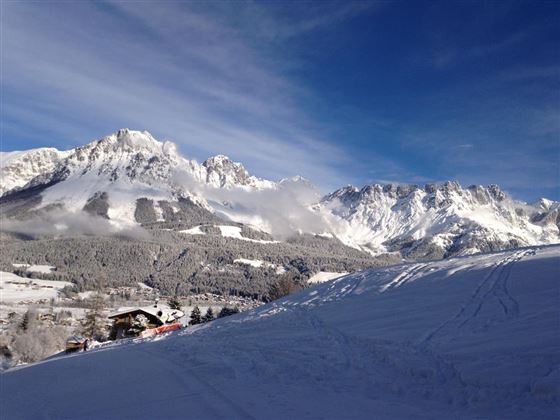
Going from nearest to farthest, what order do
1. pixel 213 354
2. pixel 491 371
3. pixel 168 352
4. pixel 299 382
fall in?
pixel 491 371, pixel 299 382, pixel 213 354, pixel 168 352

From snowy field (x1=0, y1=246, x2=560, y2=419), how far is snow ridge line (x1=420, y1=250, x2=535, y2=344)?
9 cm

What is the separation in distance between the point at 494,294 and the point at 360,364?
37.0 feet

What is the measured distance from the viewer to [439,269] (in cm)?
3447

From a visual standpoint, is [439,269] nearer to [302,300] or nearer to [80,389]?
[302,300]

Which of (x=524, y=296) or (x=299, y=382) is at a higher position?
(x=524, y=296)

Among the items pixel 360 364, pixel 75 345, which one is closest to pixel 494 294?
pixel 360 364

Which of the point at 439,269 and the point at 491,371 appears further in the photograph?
the point at 439,269

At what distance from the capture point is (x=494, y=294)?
984 inches

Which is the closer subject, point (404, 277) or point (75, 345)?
point (404, 277)

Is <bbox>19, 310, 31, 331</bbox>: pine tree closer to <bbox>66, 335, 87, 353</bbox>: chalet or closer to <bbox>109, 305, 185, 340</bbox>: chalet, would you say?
<bbox>109, 305, 185, 340</bbox>: chalet

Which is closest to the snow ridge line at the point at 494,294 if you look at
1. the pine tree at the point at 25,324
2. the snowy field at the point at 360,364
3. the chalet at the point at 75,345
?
the snowy field at the point at 360,364

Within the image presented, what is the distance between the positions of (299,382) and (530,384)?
7014mm

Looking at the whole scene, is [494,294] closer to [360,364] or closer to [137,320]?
[360,364]

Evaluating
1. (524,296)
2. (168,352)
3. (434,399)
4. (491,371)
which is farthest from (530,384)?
(168,352)
